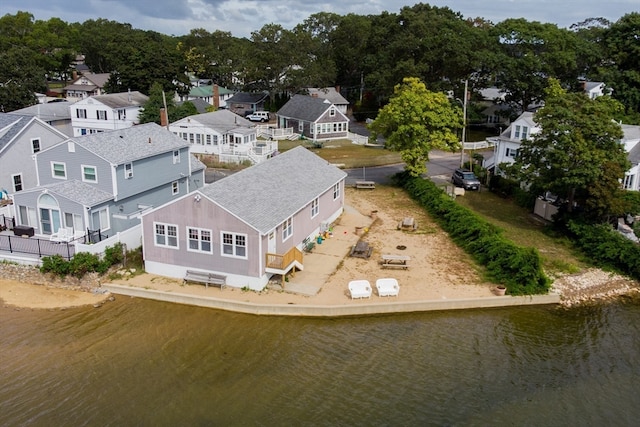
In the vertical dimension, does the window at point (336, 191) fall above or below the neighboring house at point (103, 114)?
below

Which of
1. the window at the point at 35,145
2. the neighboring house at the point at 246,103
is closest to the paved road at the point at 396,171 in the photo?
the window at the point at 35,145

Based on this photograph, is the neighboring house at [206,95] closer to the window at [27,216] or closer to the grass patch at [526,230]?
the grass patch at [526,230]

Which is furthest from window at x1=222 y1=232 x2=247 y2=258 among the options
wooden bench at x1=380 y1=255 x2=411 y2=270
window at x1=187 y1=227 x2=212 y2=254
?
wooden bench at x1=380 y1=255 x2=411 y2=270

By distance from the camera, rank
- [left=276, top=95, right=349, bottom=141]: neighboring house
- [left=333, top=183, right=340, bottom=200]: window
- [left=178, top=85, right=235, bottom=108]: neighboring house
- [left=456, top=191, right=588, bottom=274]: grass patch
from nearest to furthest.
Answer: [left=456, top=191, right=588, bottom=274]: grass patch → [left=333, top=183, right=340, bottom=200]: window → [left=276, top=95, right=349, bottom=141]: neighboring house → [left=178, top=85, right=235, bottom=108]: neighboring house

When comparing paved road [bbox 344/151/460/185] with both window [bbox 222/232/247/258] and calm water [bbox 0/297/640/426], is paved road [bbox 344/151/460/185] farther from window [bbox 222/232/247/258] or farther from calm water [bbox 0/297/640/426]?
calm water [bbox 0/297/640/426]

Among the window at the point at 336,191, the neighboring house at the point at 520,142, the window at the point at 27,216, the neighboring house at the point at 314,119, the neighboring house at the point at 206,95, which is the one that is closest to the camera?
the window at the point at 27,216

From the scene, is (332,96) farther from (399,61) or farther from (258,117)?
(399,61)
